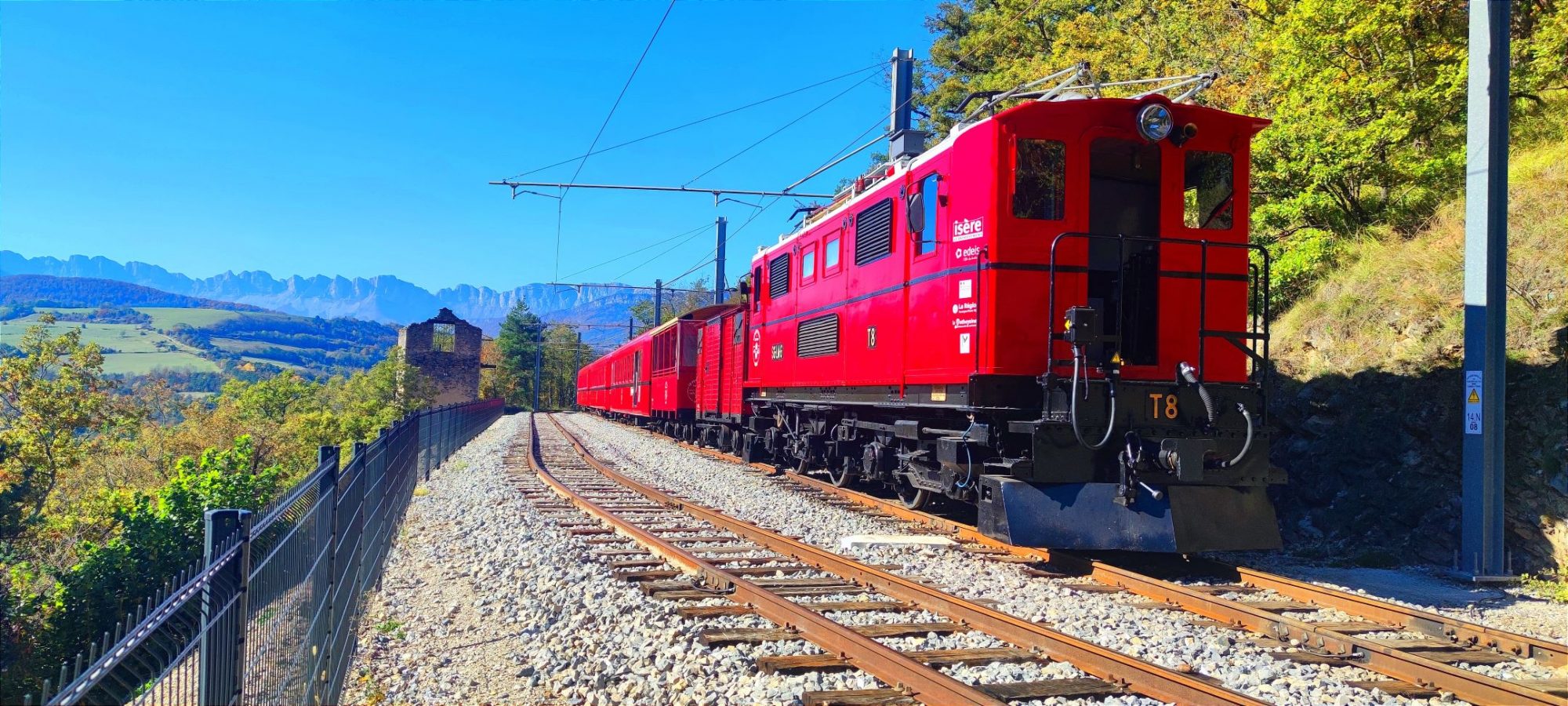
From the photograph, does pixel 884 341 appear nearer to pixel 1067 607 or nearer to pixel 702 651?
pixel 1067 607

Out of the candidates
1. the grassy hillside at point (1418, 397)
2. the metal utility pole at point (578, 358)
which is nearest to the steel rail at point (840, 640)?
the grassy hillside at point (1418, 397)

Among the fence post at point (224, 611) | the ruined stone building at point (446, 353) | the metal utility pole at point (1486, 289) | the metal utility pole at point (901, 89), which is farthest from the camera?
the ruined stone building at point (446, 353)

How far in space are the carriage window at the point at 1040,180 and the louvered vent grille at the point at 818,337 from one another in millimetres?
3789

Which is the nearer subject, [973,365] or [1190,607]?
[1190,607]

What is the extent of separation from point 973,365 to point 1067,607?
2.24 m

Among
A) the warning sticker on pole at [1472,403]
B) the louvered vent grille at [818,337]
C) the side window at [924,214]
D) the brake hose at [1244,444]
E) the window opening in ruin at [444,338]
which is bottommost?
the brake hose at [1244,444]

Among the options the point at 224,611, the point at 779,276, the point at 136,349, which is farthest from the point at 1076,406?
the point at 136,349

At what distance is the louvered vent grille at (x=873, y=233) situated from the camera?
988 cm

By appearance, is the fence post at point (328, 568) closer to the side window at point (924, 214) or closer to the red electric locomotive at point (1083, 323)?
the red electric locomotive at point (1083, 323)

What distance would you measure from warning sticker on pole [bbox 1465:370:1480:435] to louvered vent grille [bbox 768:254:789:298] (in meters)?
8.13

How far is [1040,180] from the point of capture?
7.99 metres

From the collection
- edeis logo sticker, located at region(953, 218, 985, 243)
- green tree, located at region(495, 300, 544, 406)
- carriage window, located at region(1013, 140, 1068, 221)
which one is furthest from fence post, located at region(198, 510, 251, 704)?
green tree, located at region(495, 300, 544, 406)

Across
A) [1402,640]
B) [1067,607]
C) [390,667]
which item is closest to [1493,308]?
[1402,640]

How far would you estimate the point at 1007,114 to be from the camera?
7.89 m
